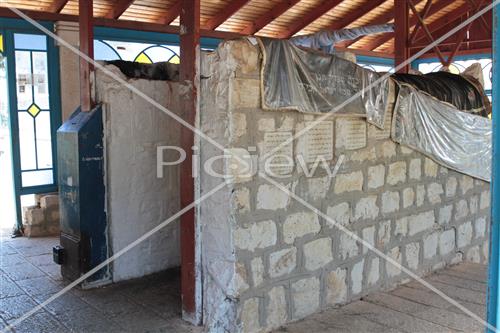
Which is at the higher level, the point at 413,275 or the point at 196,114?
the point at 196,114

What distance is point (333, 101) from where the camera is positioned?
346 centimetres

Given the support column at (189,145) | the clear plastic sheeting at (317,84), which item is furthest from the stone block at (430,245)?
the support column at (189,145)

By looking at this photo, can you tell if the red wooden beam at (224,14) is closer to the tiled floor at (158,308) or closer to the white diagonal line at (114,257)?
the white diagonal line at (114,257)

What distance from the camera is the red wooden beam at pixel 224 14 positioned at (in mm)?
7195

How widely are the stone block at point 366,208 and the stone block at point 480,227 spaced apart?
2084 millimetres

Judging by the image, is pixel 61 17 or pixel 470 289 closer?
pixel 470 289

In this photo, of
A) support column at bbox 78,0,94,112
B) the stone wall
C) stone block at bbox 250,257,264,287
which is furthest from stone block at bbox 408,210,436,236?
support column at bbox 78,0,94,112

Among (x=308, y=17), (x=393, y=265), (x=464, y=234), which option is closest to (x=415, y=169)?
(x=393, y=265)

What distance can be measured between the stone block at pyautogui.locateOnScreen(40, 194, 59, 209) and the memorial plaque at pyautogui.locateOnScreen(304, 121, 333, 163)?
3798 mm

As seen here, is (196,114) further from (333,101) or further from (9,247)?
(9,247)

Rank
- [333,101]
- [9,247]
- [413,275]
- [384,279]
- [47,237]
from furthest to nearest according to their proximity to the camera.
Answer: [47,237] → [9,247] → [413,275] → [384,279] → [333,101]

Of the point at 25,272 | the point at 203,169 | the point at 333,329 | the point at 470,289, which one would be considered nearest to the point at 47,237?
the point at 25,272

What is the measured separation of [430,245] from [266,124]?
8.34 feet

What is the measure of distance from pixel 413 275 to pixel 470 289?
0.49m
